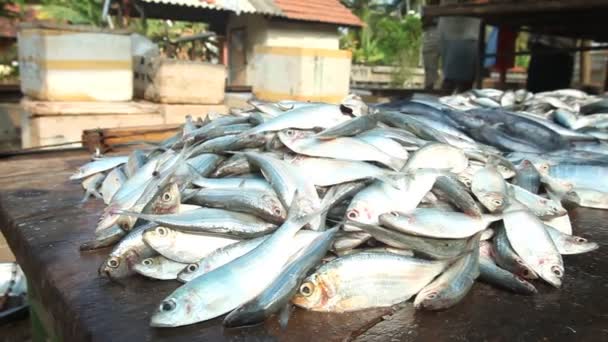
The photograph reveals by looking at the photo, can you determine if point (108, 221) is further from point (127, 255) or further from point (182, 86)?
point (182, 86)

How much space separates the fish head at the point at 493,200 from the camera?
88.0 inches

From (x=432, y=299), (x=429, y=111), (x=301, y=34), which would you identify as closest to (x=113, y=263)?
(x=432, y=299)

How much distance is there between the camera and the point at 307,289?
5.73 ft

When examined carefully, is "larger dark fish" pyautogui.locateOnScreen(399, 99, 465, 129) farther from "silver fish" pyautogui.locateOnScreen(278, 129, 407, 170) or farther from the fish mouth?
the fish mouth

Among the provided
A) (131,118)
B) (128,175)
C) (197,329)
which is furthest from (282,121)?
(131,118)

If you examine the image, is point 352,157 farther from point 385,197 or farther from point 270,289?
point 270,289

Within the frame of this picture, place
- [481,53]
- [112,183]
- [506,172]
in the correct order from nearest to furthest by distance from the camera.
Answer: [506,172] < [112,183] < [481,53]

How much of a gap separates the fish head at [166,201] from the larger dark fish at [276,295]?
727 mm

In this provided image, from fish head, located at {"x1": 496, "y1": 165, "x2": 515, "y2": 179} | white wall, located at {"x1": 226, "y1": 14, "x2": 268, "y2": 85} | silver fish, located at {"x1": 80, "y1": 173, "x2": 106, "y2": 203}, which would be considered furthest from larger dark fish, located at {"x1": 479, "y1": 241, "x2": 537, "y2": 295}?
white wall, located at {"x1": 226, "y1": 14, "x2": 268, "y2": 85}

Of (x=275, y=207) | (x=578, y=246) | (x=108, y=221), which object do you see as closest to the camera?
(x=275, y=207)

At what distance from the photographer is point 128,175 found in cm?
330

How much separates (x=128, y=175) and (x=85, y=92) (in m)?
5.51

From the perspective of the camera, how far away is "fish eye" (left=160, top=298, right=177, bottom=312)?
1607 mm

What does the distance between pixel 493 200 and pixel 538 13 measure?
6792 millimetres
